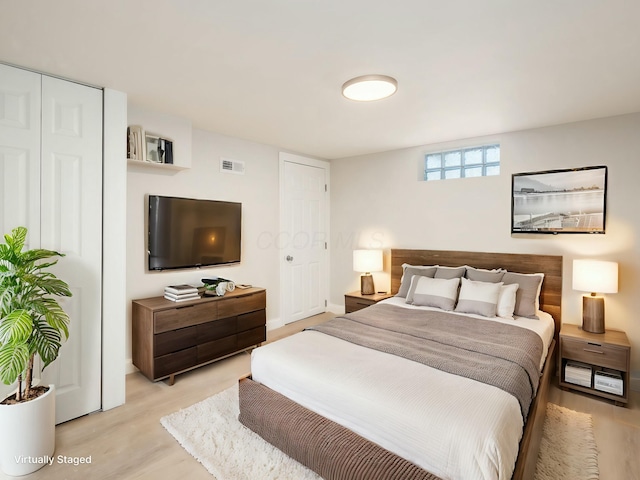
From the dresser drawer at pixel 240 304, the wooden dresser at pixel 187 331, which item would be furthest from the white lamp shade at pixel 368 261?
the wooden dresser at pixel 187 331

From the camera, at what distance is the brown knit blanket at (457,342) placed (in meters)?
1.91

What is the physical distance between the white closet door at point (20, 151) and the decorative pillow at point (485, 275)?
380cm

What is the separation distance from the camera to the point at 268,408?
2051 millimetres

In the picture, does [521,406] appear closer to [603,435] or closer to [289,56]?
[603,435]

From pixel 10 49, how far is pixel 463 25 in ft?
8.48

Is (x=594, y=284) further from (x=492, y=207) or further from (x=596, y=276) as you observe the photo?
(x=492, y=207)

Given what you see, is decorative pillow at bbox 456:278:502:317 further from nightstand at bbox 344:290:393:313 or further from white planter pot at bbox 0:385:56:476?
white planter pot at bbox 0:385:56:476

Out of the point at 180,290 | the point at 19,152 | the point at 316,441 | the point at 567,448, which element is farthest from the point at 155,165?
the point at 567,448

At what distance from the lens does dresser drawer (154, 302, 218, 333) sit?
2.82 metres

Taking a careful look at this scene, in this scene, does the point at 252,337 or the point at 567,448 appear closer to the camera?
the point at 567,448

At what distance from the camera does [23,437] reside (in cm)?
185

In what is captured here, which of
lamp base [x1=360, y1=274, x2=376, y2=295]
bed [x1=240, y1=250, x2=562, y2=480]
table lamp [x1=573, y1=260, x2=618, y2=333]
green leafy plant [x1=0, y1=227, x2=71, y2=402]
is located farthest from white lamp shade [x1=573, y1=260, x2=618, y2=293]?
green leafy plant [x1=0, y1=227, x2=71, y2=402]

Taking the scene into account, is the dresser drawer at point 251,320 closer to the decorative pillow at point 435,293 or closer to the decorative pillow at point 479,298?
the decorative pillow at point 435,293

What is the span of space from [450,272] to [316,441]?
252 cm
